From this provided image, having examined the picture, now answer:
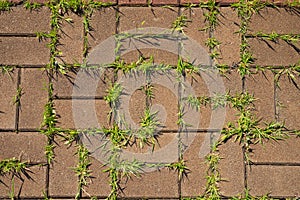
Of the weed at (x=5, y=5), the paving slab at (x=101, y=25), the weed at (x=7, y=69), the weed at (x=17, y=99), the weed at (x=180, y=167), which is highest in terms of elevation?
the weed at (x=5, y=5)

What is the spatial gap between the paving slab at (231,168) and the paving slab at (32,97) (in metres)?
1.25

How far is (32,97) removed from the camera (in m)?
3.00

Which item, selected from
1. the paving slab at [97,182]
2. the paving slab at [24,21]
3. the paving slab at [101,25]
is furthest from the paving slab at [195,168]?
the paving slab at [24,21]

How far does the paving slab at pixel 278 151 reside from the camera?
2975mm

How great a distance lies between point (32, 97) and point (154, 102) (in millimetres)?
827

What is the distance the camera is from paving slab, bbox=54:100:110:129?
117 inches

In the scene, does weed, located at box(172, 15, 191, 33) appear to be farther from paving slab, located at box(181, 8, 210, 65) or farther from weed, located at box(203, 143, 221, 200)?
weed, located at box(203, 143, 221, 200)

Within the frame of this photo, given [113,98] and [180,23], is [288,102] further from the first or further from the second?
[113,98]

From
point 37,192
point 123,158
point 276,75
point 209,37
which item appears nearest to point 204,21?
point 209,37

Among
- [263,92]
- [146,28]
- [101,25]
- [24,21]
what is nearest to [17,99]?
[24,21]

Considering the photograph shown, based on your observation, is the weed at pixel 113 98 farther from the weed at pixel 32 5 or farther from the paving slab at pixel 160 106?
the weed at pixel 32 5

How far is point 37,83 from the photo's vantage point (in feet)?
9.87

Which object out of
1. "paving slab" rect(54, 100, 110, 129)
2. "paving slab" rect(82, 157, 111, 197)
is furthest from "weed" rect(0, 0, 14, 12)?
"paving slab" rect(82, 157, 111, 197)

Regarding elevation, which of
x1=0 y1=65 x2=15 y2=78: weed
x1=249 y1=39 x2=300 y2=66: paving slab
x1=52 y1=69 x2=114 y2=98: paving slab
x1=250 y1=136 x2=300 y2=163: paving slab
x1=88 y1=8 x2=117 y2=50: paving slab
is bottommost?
x1=250 y1=136 x2=300 y2=163: paving slab
